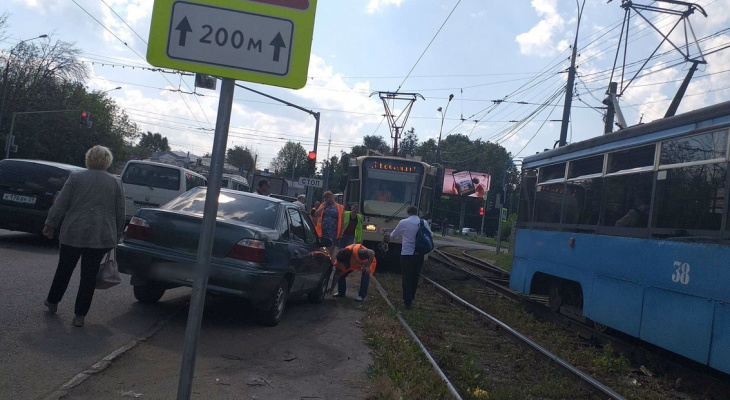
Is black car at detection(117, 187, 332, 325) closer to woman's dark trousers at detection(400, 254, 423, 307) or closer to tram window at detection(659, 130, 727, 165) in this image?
woman's dark trousers at detection(400, 254, 423, 307)

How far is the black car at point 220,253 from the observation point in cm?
723

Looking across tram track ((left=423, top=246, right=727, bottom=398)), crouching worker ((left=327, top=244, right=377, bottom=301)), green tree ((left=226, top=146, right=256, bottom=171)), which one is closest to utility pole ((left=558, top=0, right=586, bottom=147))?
tram track ((left=423, top=246, right=727, bottom=398))

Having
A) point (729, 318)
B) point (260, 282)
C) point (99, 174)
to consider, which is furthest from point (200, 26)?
point (729, 318)

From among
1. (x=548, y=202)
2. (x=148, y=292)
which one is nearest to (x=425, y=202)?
(x=548, y=202)

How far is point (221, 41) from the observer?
296 centimetres

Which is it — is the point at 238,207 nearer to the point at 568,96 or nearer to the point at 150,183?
the point at 150,183

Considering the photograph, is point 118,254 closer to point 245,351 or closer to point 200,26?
point 245,351

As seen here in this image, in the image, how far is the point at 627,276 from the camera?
781 cm

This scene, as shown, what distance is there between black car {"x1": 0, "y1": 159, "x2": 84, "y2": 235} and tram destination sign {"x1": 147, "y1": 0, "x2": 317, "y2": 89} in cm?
954

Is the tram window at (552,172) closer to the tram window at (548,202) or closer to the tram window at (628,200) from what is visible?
the tram window at (548,202)

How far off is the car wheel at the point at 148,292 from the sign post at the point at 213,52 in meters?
5.50

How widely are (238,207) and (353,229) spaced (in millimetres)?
5217

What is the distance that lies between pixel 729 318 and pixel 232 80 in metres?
5.09

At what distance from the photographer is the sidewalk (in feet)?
16.5
